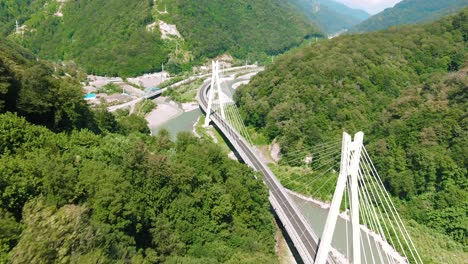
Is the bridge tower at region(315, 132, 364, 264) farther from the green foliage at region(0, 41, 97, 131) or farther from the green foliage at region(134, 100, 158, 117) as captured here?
the green foliage at region(134, 100, 158, 117)

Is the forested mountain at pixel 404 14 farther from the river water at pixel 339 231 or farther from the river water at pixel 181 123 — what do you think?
the river water at pixel 339 231

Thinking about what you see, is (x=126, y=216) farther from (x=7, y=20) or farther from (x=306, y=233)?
(x=7, y=20)

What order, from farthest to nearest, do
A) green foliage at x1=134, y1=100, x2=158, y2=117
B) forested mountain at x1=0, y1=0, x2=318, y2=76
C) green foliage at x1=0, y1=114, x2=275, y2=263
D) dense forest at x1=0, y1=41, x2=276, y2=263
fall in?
1. forested mountain at x1=0, y1=0, x2=318, y2=76
2. green foliage at x1=134, y1=100, x2=158, y2=117
3. dense forest at x1=0, y1=41, x2=276, y2=263
4. green foliage at x1=0, y1=114, x2=275, y2=263

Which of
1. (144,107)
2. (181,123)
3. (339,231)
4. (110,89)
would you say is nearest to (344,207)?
(339,231)

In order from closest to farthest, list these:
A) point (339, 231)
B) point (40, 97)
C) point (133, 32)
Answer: point (40, 97)
point (339, 231)
point (133, 32)

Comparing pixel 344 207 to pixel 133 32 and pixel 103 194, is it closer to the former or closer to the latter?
pixel 103 194

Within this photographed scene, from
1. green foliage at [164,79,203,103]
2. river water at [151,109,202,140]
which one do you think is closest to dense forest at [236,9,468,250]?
river water at [151,109,202,140]

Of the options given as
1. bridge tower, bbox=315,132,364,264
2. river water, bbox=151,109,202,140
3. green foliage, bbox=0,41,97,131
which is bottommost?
river water, bbox=151,109,202,140

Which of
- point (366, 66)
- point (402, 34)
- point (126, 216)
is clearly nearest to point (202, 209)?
point (126, 216)
